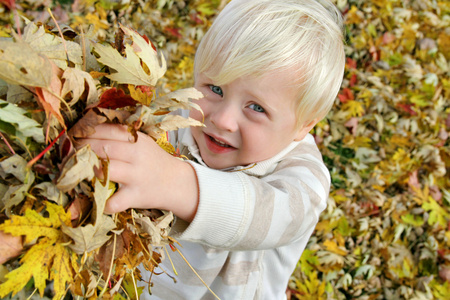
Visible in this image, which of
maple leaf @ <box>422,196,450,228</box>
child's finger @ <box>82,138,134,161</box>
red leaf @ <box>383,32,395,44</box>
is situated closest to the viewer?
child's finger @ <box>82,138,134,161</box>

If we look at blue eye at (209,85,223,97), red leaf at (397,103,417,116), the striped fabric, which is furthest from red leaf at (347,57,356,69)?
blue eye at (209,85,223,97)

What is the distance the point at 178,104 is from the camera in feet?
2.53

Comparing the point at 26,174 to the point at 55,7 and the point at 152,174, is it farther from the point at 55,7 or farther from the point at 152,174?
the point at 55,7

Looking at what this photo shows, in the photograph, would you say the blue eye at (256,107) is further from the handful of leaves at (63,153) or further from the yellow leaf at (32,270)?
the yellow leaf at (32,270)

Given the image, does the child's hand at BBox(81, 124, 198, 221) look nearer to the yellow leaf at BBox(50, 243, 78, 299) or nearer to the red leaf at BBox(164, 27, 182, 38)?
the yellow leaf at BBox(50, 243, 78, 299)

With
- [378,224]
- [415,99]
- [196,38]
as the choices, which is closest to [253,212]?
[378,224]

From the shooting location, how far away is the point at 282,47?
3.56ft

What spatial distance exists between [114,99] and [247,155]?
55 cm

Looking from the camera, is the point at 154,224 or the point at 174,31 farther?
the point at 174,31

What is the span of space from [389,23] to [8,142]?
10.3 ft

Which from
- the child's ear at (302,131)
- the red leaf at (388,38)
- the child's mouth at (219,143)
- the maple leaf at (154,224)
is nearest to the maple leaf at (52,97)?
the maple leaf at (154,224)

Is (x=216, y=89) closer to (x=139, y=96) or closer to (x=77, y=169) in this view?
(x=139, y=96)

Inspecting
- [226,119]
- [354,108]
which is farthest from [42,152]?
[354,108]

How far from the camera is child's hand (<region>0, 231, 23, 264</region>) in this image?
2.10 ft
